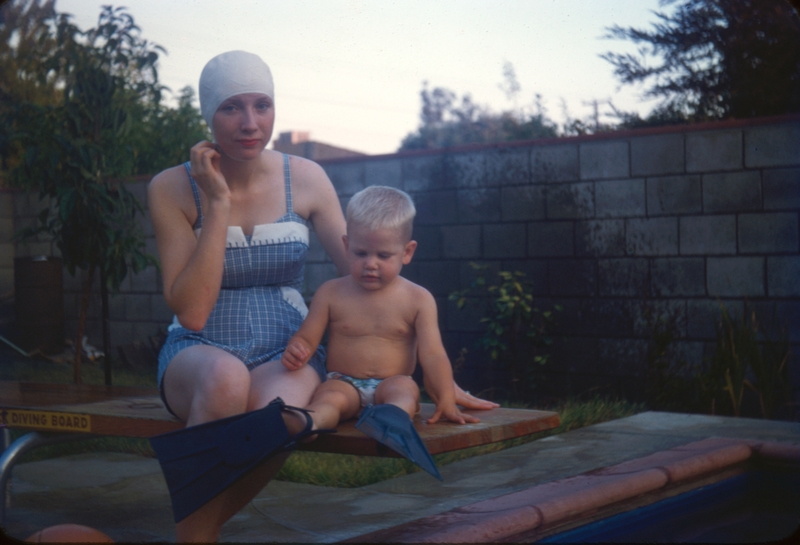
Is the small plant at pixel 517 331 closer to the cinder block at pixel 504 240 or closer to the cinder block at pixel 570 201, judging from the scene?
the cinder block at pixel 504 240

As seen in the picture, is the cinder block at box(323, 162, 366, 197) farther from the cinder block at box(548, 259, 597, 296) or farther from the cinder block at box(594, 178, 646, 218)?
the cinder block at box(594, 178, 646, 218)

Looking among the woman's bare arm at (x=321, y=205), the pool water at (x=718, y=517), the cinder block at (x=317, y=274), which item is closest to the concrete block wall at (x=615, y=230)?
the cinder block at (x=317, y=274)

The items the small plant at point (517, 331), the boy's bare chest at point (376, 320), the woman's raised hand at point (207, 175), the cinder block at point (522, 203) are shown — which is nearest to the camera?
the woman's raised hand at point (207, 175)

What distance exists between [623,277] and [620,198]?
481mm

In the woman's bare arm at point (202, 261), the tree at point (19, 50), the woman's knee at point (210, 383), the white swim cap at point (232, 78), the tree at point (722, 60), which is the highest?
the tree at point (19, 50)

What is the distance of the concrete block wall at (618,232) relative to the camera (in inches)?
179

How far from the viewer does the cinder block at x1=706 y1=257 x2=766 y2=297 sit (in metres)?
4.57

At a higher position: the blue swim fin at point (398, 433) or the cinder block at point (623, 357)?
the blue swim fin at point (398, 433)

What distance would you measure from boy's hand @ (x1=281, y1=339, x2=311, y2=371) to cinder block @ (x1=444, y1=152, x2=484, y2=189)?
3.55 meters

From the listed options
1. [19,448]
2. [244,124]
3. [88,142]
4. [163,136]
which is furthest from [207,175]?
[163,136]

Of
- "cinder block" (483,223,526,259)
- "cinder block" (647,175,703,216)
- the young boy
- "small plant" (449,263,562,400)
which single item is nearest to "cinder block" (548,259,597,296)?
"small plant" (449,263,562,400)

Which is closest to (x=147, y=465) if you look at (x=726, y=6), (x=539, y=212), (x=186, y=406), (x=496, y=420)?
(x=186, y=406)

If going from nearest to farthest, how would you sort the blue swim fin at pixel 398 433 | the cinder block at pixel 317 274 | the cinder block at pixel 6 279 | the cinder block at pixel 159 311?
1. the blue swim fin at pixel 398 433
2. the cinder block at pixel 317 274
3. the cinder block at pixel 159 311
4. the cinder block at pixel 6 279

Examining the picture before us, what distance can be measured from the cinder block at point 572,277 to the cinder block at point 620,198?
1.07 feet
